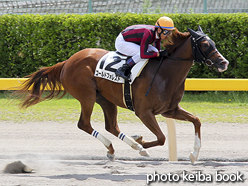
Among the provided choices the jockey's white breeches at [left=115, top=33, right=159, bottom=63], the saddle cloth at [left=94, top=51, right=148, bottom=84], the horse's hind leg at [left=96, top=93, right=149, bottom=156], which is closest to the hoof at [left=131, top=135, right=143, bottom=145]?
the horse's hind leg at [left=96, top=93, right=149, bottom=156]

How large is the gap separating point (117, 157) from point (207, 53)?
6.47 ft

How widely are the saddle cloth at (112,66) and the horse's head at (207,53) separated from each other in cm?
70

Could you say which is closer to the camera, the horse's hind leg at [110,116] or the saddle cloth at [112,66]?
the saddle cloth at [112,66]

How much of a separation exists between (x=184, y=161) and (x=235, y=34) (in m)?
5.62

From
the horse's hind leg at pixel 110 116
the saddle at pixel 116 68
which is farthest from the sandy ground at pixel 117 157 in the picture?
the saddle at pixel 116 68

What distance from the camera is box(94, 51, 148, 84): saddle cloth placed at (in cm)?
482

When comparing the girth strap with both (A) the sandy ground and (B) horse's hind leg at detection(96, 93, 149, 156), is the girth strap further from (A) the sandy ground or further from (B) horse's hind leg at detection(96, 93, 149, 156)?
(A) the sandy ground

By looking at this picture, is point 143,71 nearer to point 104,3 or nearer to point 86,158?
point 86,158

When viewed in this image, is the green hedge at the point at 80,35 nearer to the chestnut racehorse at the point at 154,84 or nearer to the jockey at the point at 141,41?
the chestnut racehorse at the point at 154,84

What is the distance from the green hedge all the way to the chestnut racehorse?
4.79m

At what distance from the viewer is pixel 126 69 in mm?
4871

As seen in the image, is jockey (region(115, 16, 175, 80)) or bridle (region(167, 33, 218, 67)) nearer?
bridle (region(167, 33, 218, 67))

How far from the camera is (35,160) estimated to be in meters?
5.07

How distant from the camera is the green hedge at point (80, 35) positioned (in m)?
9.66
